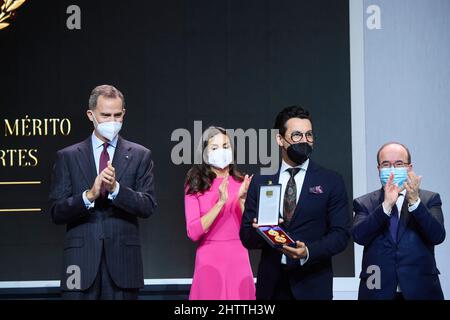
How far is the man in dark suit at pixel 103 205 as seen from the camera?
445 centimetres

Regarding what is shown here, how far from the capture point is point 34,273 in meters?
6.28

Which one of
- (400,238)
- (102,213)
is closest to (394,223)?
(400,238)

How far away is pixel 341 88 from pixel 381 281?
8.20 ft

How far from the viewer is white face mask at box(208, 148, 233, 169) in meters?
4.99

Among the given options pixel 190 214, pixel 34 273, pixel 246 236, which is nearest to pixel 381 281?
pixel 246 236

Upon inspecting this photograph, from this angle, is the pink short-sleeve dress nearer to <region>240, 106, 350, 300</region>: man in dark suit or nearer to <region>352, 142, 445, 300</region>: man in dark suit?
<region>240, 106, 350, 300</region>: man in dark suit

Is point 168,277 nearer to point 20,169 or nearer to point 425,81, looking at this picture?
point 20,169

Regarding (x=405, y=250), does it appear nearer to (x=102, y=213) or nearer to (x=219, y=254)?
(x=219, y=254)

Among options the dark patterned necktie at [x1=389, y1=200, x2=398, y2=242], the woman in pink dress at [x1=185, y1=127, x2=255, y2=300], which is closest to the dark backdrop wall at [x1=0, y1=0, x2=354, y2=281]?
the woman in pink dress at [x1=185, y1=127, x2=255, y2=300]

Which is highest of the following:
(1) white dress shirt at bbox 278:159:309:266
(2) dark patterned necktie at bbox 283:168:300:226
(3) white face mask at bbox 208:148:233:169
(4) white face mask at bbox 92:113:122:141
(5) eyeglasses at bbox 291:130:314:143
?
(4) white face mask at bbox 92:113:122:141

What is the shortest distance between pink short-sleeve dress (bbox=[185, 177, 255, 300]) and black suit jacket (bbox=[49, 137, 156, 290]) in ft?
1.27

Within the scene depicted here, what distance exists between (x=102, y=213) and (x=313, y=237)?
1.32m

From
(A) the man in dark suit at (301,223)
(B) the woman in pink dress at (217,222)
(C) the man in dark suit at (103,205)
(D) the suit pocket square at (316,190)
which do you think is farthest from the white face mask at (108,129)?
(D) the suit pocket square at (316,190)

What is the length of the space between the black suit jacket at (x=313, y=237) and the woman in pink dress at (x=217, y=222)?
2.22 ft
